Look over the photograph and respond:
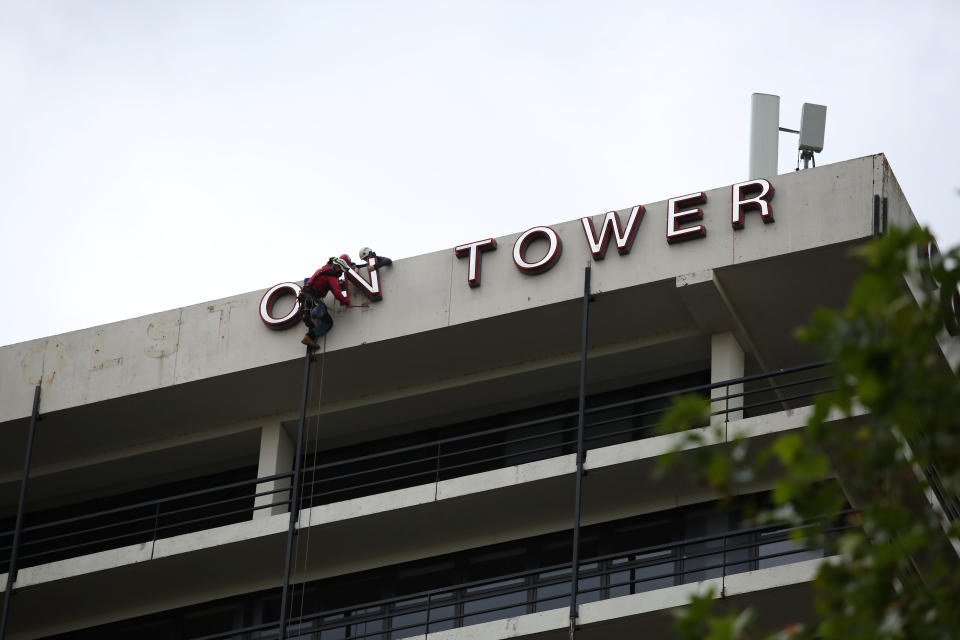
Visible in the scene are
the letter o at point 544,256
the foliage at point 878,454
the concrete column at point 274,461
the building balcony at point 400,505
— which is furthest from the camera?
the concrete column at point 274,461

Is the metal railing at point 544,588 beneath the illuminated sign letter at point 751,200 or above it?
beneath

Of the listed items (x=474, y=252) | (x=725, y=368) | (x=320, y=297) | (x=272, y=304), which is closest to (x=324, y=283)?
(x=320, y=297)

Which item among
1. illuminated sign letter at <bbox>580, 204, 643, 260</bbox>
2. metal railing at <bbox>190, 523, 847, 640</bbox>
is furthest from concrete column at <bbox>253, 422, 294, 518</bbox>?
illuminated sign letter at <bbox>580, 204, 643, 260</bbox>

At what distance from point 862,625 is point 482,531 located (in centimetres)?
1850

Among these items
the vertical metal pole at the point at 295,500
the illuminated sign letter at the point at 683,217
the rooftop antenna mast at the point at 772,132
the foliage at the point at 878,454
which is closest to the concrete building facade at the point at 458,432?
the illuminated sign letter at the point at 683,217

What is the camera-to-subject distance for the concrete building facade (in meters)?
25.8

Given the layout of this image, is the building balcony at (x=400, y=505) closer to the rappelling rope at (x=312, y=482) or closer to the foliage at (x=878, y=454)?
the rappelling rope at (x=312, y=482)

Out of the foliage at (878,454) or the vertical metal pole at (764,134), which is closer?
the foliage at (878,454)

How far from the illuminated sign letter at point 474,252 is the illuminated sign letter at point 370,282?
1478mm

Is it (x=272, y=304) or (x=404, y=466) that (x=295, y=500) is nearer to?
(x=404, y=466)

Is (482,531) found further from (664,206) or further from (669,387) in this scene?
(664,206)

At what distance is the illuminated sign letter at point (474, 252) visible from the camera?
2756 cm

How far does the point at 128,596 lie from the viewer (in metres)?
30.3

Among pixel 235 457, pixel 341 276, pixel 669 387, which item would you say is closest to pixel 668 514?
pixel 669 387
